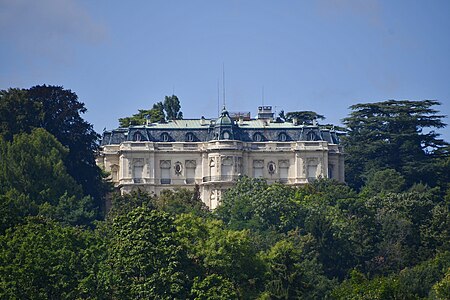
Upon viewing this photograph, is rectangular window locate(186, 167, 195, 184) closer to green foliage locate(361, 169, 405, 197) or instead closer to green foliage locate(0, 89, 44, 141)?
green foliage locate(361, 169, 405, 197)

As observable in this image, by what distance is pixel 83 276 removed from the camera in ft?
350

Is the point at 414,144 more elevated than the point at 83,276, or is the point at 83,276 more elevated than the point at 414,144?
the point at 414,144

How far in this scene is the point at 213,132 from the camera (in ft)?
510

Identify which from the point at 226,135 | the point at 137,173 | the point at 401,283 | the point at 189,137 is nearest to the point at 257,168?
the point at 226,135

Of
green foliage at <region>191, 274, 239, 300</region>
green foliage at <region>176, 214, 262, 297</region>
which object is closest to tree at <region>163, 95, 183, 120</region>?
green foliage at <region>176, 214, 262, 297</region>

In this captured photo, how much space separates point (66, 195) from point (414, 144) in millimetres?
35587

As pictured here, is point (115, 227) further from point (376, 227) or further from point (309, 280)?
point (376, 227)

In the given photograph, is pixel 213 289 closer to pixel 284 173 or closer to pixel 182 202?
pixel 182 202

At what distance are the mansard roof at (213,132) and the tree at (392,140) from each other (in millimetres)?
5148

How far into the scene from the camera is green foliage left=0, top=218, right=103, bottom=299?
345 feet

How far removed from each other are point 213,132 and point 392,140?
1490 cm

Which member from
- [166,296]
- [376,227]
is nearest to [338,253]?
[376,227]

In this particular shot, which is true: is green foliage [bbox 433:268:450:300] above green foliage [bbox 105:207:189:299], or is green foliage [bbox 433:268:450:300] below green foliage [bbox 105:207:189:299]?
below

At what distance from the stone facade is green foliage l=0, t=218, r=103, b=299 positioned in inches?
1758
